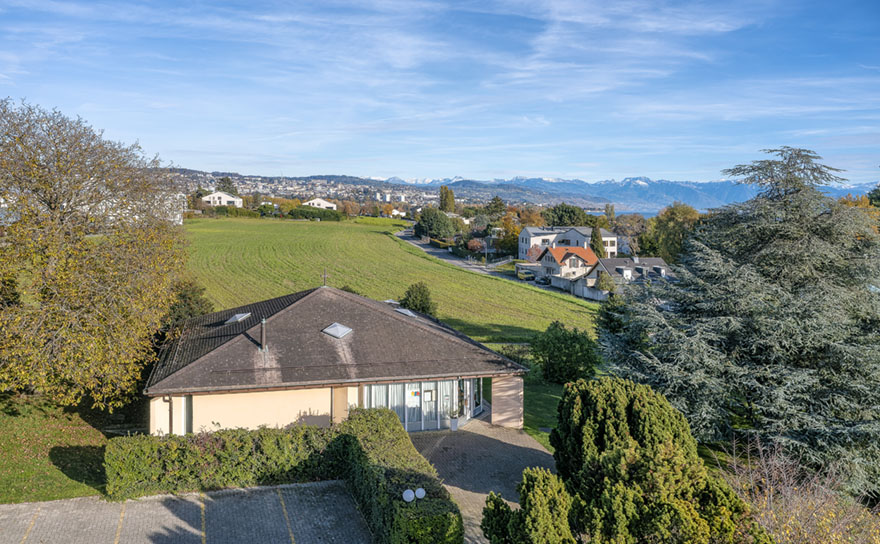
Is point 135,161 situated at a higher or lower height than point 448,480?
higher

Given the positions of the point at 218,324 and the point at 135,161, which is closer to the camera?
the point at 135,161

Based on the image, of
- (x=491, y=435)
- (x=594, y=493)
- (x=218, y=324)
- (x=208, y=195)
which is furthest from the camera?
(x=208, y=195)

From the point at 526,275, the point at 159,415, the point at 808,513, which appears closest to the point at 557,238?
the point at 526,275

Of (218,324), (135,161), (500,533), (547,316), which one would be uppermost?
(135,161)

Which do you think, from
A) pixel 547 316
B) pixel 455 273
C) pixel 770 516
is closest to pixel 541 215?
pixel 455 273

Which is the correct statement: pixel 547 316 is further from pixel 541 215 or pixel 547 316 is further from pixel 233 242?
pixel 541 215

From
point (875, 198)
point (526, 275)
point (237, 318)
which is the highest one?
point (875, 198)

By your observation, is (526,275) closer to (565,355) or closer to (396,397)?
(565,355)
